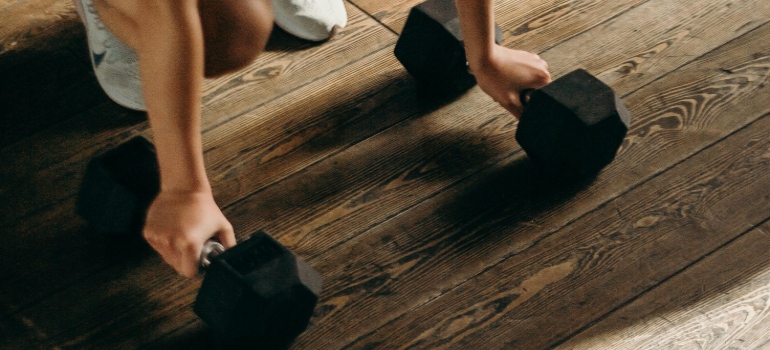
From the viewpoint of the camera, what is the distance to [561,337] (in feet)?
3.20

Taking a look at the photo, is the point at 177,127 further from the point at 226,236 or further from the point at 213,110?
the point at 213,110

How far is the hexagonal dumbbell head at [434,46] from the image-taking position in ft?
4.10

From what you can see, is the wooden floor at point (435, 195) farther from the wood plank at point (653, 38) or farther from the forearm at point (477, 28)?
the forearm at point (477, 28)

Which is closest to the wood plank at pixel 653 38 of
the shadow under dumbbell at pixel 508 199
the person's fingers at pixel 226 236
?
the shadow under dumbbell at pixel 508 199

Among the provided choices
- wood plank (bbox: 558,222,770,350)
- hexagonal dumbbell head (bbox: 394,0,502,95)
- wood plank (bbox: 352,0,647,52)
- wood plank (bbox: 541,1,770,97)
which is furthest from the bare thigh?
wood plank (bbox: 558,222,770,350)

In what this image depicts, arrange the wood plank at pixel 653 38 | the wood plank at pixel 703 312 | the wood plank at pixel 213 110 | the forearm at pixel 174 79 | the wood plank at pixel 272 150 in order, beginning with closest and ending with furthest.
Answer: the forearm at pixel 174 79
the wood plank at pixel 703 312
the wood plank at pixel 272 150
the wood plank at pixel 213 110
the wood plank at pixel 653 38

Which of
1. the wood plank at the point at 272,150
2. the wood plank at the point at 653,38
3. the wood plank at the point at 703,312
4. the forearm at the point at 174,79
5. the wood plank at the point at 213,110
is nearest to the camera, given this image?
the forearm at the point at 174,79

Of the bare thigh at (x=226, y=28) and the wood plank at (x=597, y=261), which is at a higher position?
the bare thigh at (x=226, y=28)

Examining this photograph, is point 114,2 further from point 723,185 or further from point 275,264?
point 723,185

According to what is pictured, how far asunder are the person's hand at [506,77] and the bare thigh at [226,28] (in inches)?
13.3

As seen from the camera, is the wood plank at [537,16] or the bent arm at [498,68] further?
the wood plank at [537,16]

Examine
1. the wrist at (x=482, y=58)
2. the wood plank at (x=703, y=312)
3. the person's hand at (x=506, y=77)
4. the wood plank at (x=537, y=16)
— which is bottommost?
the wood plank at (x=703, y=312)

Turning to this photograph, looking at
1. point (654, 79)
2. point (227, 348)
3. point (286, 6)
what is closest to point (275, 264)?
point (227, 348)

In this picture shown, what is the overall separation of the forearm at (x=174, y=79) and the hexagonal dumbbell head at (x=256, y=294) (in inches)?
4.8
